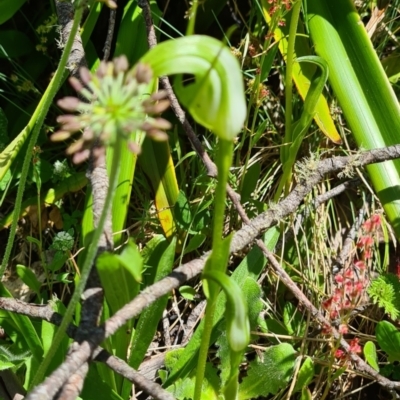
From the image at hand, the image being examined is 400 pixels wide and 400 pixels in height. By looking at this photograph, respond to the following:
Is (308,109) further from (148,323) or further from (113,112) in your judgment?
(113,112)

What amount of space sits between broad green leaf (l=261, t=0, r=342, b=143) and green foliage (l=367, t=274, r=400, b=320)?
413 millimetres

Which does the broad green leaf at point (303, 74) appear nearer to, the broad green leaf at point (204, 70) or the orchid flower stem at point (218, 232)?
the orchid flower stem at point (218, 232)

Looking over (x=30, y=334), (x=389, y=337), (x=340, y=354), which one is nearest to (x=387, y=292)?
(x=389, y=337)

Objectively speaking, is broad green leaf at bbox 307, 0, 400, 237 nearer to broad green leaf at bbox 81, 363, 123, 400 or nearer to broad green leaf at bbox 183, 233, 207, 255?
broad green leaf at bbox 183, 233, 207, 255

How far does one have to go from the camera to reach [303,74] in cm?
173

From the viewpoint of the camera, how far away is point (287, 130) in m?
1.58

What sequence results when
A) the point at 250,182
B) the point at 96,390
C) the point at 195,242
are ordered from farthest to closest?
the point at 250,182 < the point at 195,242 < the point at 96,390

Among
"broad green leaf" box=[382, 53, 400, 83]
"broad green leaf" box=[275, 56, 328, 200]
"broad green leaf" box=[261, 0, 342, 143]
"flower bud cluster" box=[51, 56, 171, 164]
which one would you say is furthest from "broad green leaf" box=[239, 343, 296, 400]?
"broad green leaf" box=[382, 53, 400, 83]

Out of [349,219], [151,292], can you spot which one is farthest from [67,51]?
[349,219]

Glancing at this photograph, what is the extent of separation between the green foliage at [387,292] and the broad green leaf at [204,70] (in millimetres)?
976

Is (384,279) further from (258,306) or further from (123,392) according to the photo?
(123,392)

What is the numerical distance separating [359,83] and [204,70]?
42.1 inches

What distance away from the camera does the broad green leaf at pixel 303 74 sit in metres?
1.66

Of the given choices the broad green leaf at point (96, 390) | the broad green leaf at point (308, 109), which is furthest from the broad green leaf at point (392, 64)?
the broad green leaf at point (96, 390)
